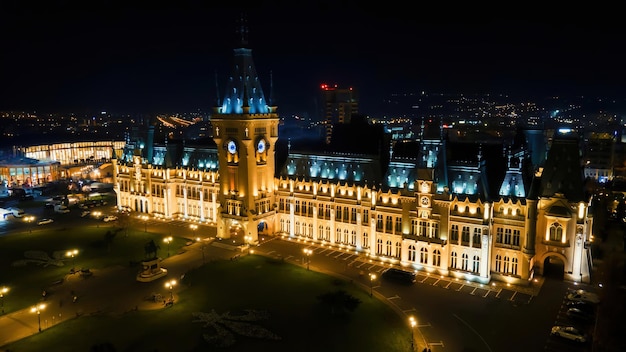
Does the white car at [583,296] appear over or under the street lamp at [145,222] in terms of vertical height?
under

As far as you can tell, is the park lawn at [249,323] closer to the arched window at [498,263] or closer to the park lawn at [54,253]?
the park lawn at [54,253]

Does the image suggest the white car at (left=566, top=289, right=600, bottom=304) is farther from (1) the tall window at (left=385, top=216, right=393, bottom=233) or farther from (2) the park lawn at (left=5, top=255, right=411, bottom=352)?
(1) the tall window at (left=385, top=216, right=393, bottom=233)

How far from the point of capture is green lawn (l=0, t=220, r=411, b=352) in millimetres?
49188

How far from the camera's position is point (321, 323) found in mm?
54062

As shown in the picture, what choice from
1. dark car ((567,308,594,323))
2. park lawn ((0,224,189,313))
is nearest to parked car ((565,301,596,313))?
dark car ((567,308,594,323))

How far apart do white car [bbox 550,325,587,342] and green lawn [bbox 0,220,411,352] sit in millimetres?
16299

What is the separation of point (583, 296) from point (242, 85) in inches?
2522

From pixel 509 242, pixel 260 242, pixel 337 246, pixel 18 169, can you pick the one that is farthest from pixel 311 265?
pixel 18 169

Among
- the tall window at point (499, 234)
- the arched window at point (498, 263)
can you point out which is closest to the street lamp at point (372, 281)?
the arched window at point (498, 263)

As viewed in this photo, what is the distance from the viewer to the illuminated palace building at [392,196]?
66.0 meters

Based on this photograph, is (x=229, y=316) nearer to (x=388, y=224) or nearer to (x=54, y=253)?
(x=388, y=224)

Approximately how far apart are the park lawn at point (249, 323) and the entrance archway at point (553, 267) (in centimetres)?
2754

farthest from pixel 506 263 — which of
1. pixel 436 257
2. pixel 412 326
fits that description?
pixel 412 326

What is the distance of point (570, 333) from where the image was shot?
50.0 metres
